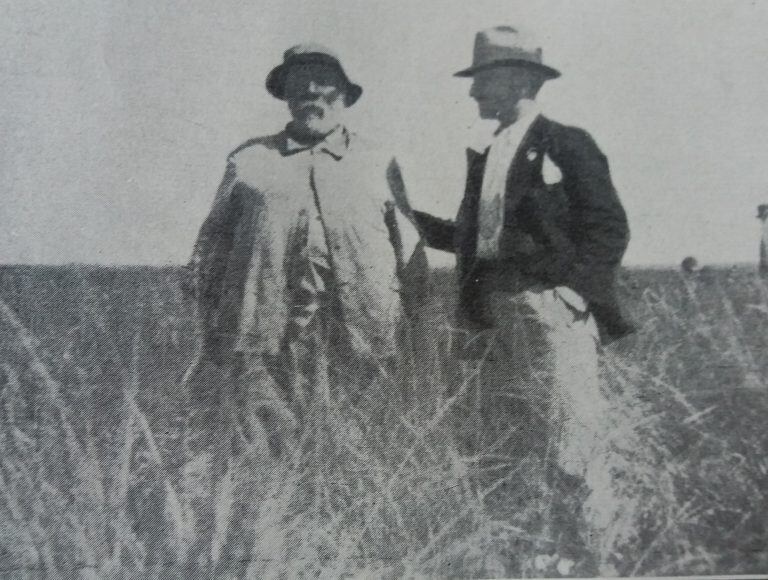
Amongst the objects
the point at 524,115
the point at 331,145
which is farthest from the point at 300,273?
the point at 524,115

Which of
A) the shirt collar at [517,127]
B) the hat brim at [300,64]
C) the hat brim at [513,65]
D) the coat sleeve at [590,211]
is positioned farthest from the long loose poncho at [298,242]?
the coat sleeve at [590,211]

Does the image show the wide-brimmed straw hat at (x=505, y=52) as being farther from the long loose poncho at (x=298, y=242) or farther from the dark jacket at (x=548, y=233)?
the long loose poncho at (x=298, y=242)

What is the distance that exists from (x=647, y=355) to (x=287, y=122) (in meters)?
1.47

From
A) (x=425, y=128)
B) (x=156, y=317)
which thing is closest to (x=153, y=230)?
(x=156, y=317)

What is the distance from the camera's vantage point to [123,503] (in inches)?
81.3

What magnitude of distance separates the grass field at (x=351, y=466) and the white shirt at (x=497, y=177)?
0.66ft

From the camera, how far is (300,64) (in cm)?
227

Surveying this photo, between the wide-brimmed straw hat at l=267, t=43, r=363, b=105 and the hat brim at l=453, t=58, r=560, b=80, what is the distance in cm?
38

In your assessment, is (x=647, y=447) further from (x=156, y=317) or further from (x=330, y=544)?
(x=156, y=317)

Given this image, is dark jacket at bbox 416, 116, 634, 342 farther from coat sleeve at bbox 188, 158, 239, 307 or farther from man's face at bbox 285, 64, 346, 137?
coat sleeve at bbox 188, 158, 239, 307

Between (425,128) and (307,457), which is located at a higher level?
(425,128)

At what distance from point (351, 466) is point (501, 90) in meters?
1.38

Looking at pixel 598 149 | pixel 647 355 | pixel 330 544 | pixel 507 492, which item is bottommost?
pixel 330 544

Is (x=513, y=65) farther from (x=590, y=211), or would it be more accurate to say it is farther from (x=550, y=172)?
→ (x=590, y=211)
